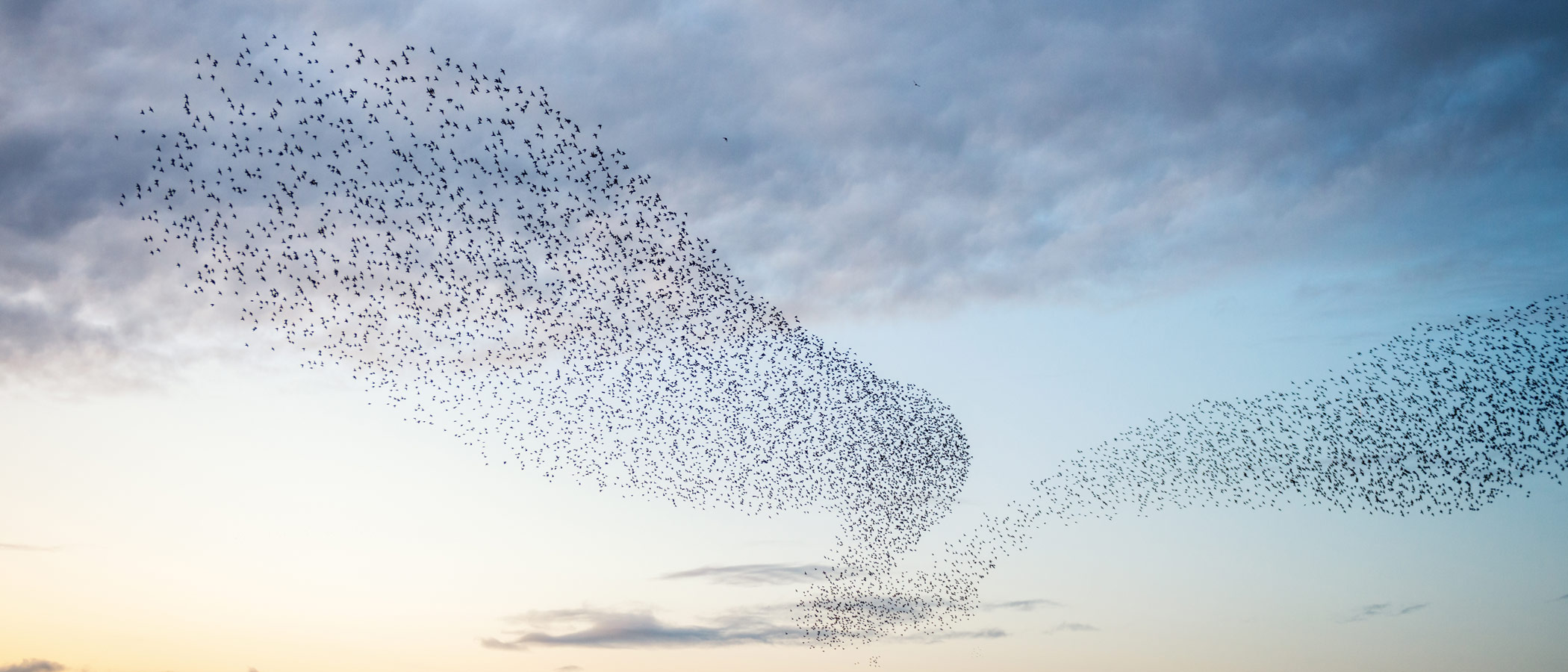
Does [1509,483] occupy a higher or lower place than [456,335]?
lower

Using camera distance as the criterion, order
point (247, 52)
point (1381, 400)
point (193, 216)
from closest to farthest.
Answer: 1. point (247, 52)
2. point (193, 216)
3. point (1381, 400)

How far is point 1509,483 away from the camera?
59.8m

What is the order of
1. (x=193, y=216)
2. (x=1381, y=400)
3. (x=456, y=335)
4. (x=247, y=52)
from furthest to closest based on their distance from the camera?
(x=1381, y=400)
(x=456, y=335)
(x=193, y=216)
(x=247, y=52)

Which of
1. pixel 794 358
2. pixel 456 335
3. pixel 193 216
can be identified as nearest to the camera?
pixel 193 216

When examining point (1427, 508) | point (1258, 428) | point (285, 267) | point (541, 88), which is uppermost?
point (541, 88)

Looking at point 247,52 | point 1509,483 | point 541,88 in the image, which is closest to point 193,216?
point 247,52

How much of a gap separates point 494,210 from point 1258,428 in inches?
1629

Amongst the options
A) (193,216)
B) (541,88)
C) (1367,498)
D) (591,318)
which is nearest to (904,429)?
(591,318)

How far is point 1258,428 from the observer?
63.8m

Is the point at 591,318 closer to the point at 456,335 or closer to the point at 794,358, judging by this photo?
the point at 456,335

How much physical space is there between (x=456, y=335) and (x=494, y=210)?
7.71 metres

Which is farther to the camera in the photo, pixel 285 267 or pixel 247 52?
pixel 285 267

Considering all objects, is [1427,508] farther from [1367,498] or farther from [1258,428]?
[1258,428]

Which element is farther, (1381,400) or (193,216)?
(1381,400)
